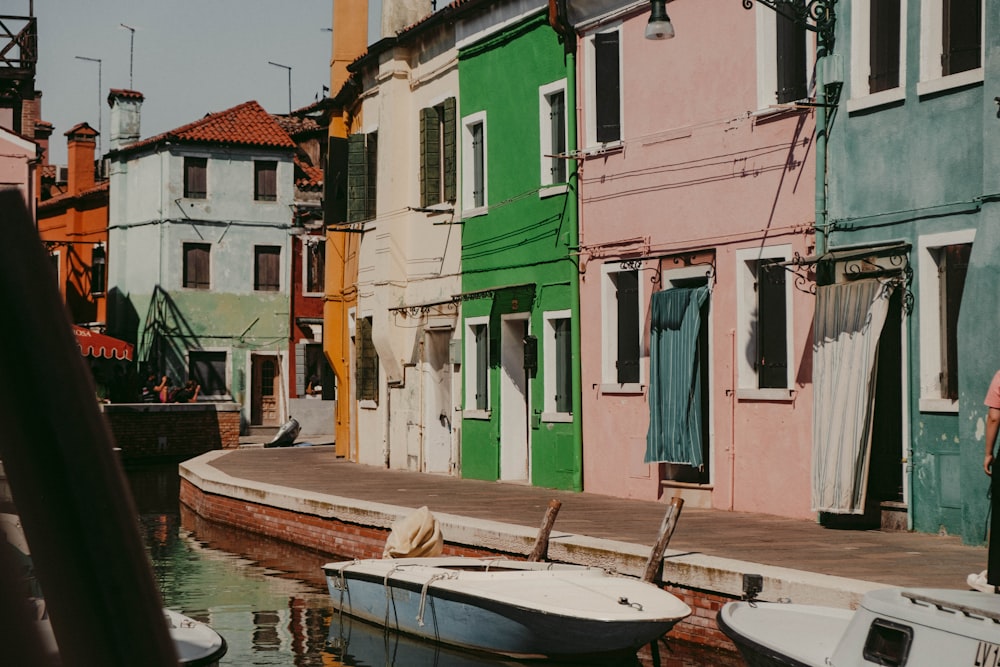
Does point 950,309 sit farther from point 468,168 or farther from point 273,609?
point 468,168

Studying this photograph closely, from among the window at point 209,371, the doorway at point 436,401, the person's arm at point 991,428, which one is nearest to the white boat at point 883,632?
the person's arm at point 991,428

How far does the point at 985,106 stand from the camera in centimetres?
1332

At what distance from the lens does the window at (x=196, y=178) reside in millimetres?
49188

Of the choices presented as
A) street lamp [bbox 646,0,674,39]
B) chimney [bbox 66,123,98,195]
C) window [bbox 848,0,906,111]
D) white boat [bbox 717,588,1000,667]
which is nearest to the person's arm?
white boat [bbox 717,588,1000,667]

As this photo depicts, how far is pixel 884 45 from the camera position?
1489 centimetres

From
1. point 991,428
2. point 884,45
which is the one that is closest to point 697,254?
point 884,45

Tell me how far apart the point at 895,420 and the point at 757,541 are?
7.85ft

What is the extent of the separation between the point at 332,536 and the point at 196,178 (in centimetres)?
3328

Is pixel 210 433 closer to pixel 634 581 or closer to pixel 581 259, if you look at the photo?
pixel 581 259

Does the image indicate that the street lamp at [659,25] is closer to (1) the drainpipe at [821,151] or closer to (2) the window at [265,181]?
(1) the drainpipe at [821,151]

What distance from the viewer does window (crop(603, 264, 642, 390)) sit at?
1956 cm

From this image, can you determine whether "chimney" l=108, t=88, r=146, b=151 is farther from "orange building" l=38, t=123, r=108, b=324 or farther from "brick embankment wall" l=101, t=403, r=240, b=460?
"brick embankment wall" l=101, t=403, r=240, b=460

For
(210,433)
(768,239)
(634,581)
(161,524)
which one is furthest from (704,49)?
(210,433)

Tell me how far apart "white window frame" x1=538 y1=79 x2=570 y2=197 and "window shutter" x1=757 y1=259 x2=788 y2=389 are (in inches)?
207
